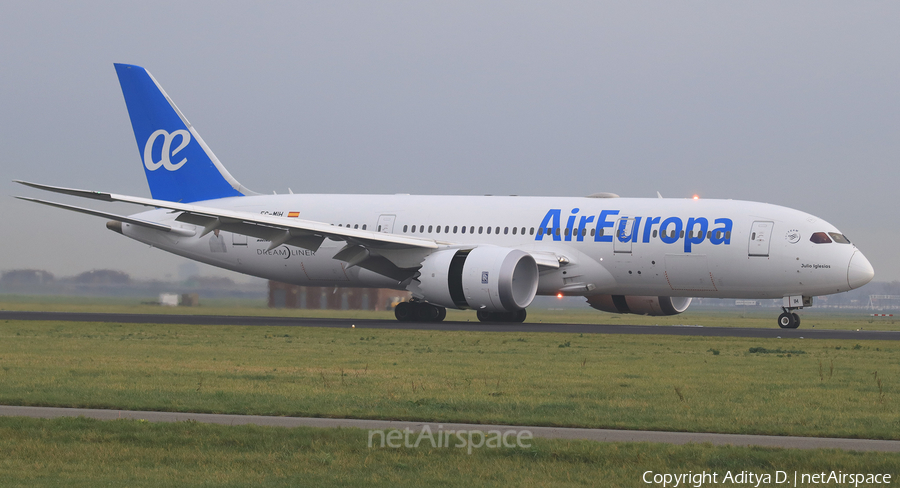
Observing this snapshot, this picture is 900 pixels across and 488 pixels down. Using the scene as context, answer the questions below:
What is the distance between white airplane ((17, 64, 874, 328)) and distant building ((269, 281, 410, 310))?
2.66 m

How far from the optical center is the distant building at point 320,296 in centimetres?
4228

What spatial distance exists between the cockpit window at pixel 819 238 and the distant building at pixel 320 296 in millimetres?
16499

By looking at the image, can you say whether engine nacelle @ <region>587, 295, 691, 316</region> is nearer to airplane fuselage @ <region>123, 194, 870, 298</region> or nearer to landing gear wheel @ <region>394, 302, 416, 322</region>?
airplane fuselage @ <region>123, 194, 870, 298</region>

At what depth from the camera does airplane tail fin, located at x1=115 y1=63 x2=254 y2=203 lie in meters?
41.2

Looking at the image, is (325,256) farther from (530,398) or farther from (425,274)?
(530,398)

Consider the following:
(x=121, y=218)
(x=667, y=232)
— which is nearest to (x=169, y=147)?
(x=121, y=218)

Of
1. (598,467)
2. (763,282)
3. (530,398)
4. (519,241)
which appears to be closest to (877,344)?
(763,282)

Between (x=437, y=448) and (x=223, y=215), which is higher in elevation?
(x=223, y=215)

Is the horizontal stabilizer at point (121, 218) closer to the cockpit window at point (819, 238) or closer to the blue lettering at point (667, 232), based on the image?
the blue lettering at point (667, 232)

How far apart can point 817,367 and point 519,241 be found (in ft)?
52.2

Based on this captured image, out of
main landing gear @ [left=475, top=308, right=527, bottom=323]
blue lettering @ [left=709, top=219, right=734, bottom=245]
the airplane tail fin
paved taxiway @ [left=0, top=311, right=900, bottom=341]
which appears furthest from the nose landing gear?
the airplane tail fin

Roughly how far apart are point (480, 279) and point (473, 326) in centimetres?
197

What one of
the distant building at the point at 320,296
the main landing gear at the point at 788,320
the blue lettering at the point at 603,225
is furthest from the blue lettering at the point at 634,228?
the distant building at the point at 320,296

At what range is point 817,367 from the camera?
19766 mm
